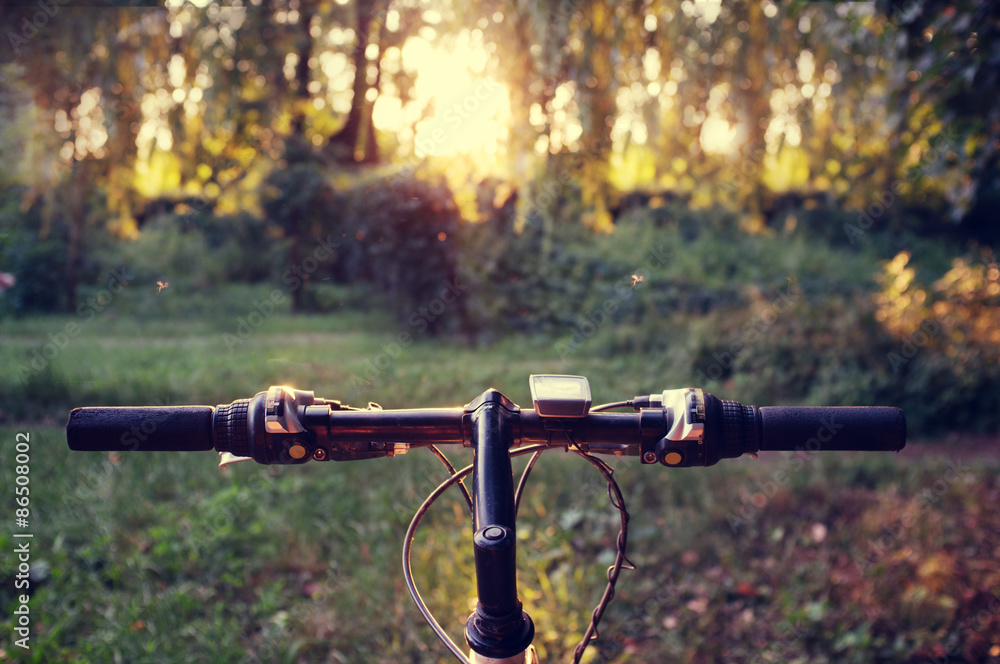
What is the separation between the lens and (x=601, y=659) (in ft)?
9.24

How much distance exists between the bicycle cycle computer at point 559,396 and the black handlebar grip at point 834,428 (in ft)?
1.05

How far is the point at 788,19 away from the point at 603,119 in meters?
1.48

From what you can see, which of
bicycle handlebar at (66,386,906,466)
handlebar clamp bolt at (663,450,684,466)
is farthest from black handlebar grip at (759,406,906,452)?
handlebar clamp bolt at (663,450,684,466)

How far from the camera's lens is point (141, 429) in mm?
1091

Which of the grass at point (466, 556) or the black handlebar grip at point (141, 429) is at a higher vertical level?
the black handlebar grip at point (141, 429)

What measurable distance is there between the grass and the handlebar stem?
7.11 feet

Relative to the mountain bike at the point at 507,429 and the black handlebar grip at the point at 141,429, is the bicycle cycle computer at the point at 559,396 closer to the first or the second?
the mountain bike at the point at 507,429

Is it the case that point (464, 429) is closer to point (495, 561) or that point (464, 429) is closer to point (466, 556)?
point (495, 561)

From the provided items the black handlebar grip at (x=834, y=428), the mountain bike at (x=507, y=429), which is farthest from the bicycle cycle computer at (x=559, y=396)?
the black handlebar grip at (x=834, y=428)

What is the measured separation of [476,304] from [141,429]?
6.32 metres

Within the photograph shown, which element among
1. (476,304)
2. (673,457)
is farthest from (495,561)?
(476,304)

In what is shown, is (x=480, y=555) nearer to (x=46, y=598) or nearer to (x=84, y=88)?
(x=46, y=598)

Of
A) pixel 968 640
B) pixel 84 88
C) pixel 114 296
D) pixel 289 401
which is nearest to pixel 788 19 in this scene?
pixel 968 640

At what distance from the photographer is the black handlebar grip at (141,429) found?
1.09 metres
